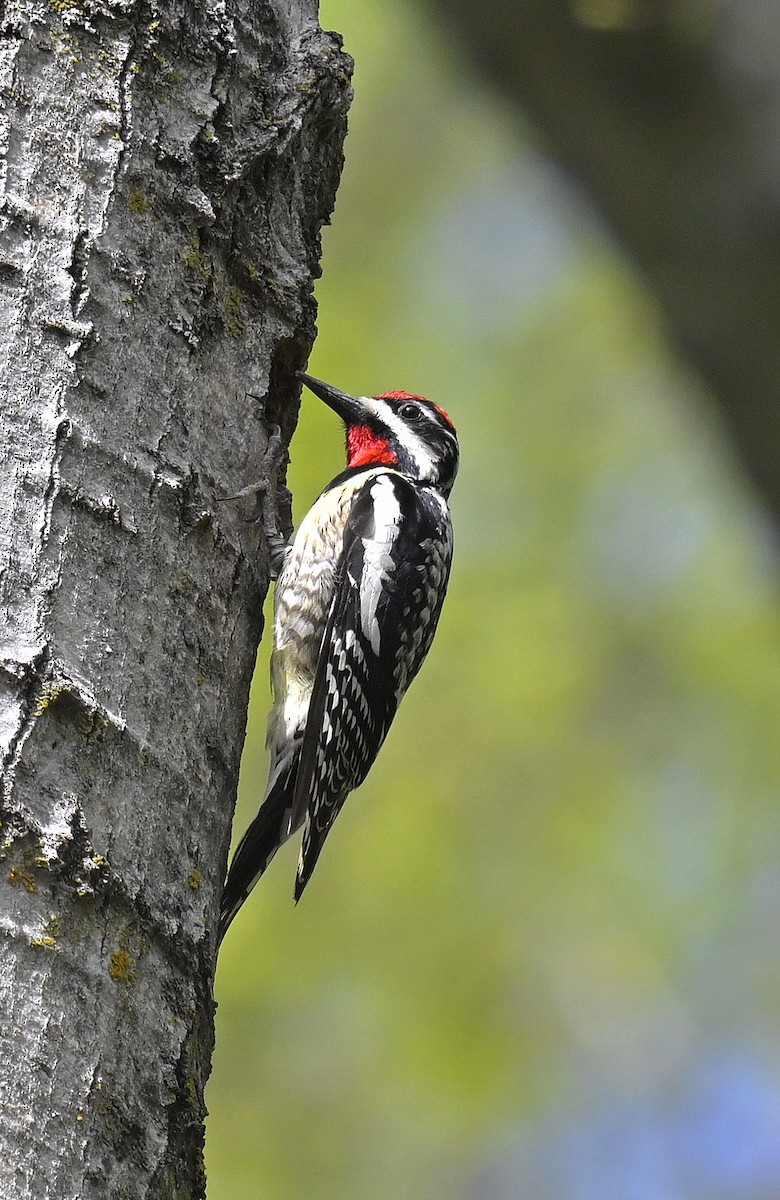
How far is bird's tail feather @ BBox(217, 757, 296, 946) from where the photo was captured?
11.1 ft

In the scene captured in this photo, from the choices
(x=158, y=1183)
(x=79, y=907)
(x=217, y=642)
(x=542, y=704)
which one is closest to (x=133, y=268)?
(x=217, y=642)

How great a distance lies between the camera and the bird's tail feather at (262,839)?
339 centimetres

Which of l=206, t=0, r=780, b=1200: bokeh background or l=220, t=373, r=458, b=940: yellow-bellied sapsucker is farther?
l=206, t=0, r=780, b=1200: bokeh background

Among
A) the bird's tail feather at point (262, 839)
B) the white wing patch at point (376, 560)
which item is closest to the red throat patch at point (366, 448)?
the white wing patch at point (376, 560)

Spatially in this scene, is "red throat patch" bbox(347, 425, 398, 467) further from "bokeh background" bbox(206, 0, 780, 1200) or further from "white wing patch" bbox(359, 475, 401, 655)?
"bokeh background" bbox(206, 0, 780, 1200)

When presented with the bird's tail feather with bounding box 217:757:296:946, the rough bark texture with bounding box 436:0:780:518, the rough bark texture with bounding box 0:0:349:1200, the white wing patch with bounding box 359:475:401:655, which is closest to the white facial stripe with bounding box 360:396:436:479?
the white wing patch with bounding box 359:475:401:655

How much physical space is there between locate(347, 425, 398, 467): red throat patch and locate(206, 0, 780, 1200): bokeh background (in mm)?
1850

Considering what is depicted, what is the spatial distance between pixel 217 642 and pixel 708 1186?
591 cm

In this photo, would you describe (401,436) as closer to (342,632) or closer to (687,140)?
(342,632)

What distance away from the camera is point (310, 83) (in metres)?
2.92

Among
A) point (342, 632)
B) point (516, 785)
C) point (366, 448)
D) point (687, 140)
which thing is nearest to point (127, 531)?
point (687, 140)

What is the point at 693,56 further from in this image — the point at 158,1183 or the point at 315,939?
the point at 315,939

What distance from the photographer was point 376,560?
13.8 ft

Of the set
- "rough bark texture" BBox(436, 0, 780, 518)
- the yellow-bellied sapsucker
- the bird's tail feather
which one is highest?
"rough bark texture" BBox(436, 0, 780, 518)
